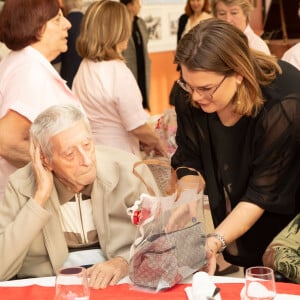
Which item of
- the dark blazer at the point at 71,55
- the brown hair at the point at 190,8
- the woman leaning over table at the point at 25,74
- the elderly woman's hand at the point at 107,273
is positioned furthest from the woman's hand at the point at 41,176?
the brown hair at the point at 190,8

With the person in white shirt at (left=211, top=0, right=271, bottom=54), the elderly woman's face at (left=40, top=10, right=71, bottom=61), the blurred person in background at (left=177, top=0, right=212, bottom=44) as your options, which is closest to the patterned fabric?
the elderly woman's face at (left=40, top=10, right=71, bottom=61)

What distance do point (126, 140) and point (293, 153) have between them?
1895mm

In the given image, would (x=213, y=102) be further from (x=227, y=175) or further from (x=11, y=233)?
(x=11, y=233)

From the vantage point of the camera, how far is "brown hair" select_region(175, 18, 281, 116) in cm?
244

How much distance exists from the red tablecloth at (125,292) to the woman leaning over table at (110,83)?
2.11 metres

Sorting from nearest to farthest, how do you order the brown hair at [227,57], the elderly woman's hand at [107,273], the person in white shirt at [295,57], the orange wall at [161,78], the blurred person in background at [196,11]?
the elderly woman's hand at [107,273] → the brown hair at [227,57] → the person in white shirt at [295,57] → the blurred person in background at [196,11] → the orange wall at [161,78]

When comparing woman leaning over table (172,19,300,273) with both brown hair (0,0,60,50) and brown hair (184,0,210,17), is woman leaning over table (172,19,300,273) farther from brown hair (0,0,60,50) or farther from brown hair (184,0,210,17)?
brown hair (184,0,210,17)

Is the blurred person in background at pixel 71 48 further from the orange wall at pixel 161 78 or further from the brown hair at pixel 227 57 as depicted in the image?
the brown hair at pixel 227 57

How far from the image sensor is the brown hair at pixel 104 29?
4.22m

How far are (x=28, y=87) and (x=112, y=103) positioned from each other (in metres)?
1.17

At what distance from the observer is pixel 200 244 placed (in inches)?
91.4

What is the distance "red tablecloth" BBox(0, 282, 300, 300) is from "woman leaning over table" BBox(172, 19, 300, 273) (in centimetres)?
→ 23

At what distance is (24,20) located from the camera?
3.23m

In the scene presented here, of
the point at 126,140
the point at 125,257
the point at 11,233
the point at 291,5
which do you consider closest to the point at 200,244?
the point at 125,257
